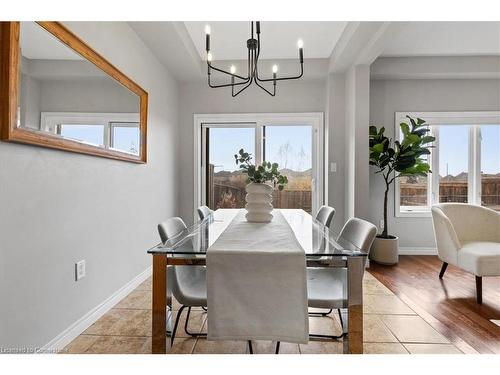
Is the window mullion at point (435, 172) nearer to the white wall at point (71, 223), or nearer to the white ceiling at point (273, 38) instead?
the white ceiling at point (273, 38)

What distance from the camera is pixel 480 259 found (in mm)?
2371

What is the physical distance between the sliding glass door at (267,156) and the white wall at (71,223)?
3.94 ft

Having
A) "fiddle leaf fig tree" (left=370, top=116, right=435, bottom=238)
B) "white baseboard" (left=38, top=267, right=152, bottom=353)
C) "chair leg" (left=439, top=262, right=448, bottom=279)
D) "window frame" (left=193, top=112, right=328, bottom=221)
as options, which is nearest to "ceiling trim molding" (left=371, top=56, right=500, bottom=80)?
"fiddle leaf fig tree" (left=370, top=116, right=435, bottom=238)

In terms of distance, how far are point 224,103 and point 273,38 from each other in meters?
1.20

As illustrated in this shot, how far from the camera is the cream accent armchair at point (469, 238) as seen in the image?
237 cm

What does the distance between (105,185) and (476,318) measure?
2.95 meters

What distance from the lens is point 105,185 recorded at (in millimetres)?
2219

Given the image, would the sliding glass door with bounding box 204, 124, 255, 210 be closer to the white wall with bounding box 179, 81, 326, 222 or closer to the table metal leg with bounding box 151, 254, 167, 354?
the white wall with bounding box 179, 81, 326, 222

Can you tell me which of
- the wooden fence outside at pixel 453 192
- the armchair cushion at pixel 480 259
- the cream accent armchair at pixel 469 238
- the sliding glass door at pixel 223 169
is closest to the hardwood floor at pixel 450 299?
the cream accent armchair at pixel 469 238

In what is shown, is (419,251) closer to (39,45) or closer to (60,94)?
(60,94)

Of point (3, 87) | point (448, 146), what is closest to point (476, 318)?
point (448, 146)
